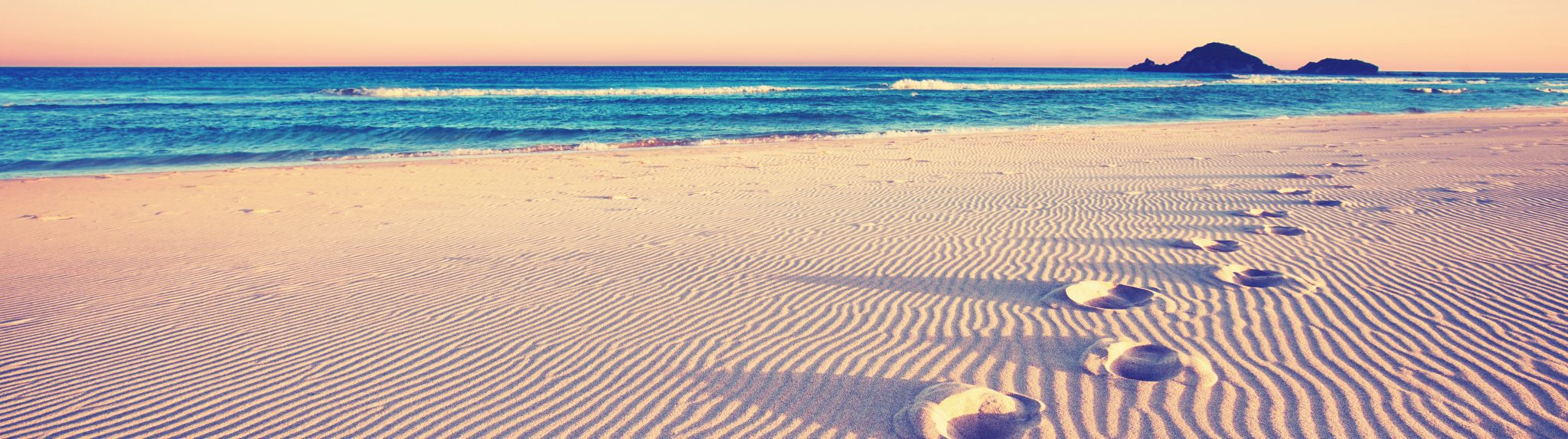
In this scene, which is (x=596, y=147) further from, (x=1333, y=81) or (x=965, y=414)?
(x=1333, y=81)

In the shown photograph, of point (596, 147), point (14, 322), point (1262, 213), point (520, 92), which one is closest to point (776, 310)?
point (14, 322)

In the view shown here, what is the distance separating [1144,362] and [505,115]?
24.0m

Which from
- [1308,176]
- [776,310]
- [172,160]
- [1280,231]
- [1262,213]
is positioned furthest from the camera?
[172,160]

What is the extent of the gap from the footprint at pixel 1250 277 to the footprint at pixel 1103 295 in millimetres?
638

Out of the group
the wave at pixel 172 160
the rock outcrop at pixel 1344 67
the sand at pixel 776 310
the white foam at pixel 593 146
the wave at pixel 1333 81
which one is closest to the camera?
the sand at pixel 776 310

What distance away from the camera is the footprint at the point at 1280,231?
20.0 feet

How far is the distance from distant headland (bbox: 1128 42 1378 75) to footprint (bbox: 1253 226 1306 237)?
107 m

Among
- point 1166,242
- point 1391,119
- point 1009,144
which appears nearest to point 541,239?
point 1166,242

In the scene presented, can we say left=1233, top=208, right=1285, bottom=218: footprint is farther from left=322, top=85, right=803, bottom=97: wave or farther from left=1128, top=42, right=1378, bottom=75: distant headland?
left=1128, top=42, right=1378, bottom=75: distant headland

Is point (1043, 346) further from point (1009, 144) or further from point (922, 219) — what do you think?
point (1009, 144)

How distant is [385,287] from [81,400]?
1849 millimetres

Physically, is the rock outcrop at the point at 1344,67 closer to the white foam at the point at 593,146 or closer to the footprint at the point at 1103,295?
the white foam at the point at 593,146

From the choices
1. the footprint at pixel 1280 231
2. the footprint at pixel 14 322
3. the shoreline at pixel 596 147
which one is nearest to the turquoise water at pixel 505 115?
the shoreline at pixel 596 147

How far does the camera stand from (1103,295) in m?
4.57
